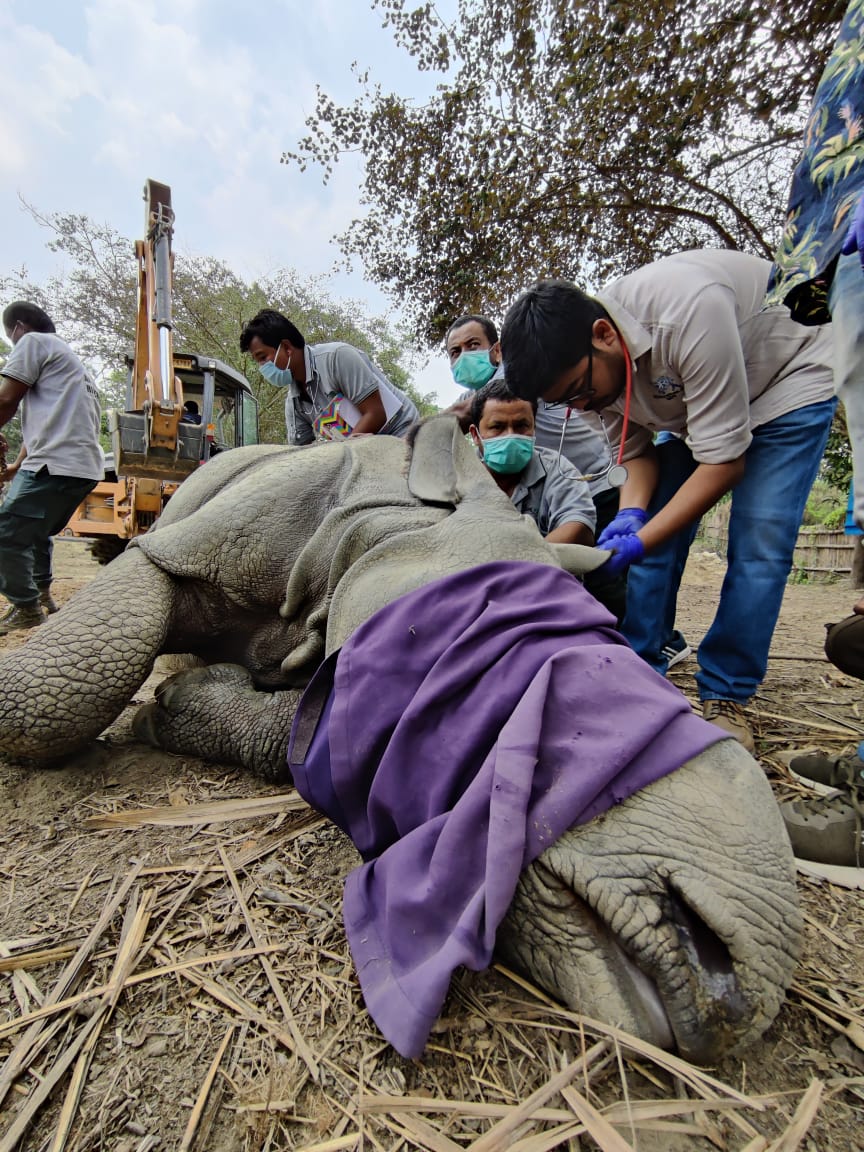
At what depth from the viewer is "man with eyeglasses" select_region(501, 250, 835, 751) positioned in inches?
99.0

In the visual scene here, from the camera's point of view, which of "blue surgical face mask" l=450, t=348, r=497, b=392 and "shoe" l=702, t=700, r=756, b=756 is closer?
"shoe" l=702, t=700, r=756, b=756

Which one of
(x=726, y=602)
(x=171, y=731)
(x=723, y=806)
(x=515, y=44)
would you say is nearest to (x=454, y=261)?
(x=515, y=44)

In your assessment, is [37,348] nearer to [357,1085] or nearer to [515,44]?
[357,1085]

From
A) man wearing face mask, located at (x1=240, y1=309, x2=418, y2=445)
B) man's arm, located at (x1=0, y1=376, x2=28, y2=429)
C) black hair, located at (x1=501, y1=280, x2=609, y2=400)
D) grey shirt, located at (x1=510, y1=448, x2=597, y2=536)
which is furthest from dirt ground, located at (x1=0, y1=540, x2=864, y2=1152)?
man's arm, located at (x1=0, y1=376, x2=28, y2=429)

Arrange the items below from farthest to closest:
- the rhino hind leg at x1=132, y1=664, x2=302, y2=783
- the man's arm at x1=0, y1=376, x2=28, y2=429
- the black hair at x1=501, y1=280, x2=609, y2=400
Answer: the man's arm at x1=0, y1=376, x2=28, y2=429
the black hair at x1=501, y1=280, x2=609, y2=400
the rhino hind leg at x1=132, y1=664, x2=302, y2=783

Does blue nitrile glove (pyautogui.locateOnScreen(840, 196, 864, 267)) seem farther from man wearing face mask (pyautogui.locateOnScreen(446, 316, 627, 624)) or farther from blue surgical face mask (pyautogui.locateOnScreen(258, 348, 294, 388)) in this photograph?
blue surgical face mask (pyautogui.locateOnScreen(258, 348, 294, 388))

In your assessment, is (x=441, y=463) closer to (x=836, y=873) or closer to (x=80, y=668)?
(x=80, y=668)

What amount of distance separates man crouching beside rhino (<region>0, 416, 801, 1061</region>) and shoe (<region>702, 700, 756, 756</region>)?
3.80 ft

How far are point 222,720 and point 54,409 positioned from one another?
164 inches

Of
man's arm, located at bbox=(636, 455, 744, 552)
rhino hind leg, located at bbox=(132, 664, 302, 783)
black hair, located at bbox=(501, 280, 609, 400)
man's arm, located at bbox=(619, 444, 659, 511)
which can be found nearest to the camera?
rhino hind leg, located at bbox=(132, 664, 302, 783)

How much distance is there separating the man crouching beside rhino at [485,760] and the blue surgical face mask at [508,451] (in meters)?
1.01

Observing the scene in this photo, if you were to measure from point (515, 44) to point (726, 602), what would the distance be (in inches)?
340

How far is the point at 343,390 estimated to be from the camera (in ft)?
15.6

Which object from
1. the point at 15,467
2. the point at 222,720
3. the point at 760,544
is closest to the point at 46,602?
the point at 15,467
